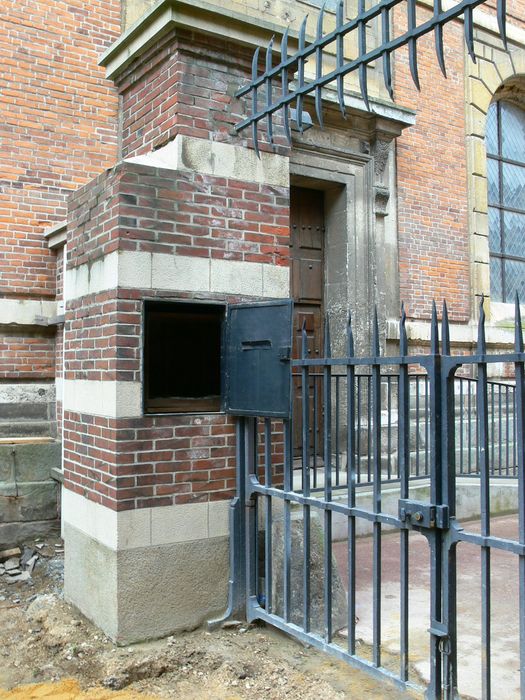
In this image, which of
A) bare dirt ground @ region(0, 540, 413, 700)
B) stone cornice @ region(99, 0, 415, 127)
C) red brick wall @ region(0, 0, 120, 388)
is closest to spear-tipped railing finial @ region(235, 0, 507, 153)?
stone cornice @ region(99, 0, 415, 127)

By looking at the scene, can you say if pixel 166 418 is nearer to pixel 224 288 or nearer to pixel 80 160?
pixel 224 288

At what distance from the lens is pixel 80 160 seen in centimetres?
740

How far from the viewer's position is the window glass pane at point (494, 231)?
33.6 ft

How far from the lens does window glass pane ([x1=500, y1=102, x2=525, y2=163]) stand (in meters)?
10.6

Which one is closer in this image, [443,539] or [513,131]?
[443,539]

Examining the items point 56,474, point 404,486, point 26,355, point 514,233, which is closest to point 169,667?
point 404,486

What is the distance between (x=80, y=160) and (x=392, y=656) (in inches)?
236

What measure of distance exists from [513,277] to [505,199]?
125 centimetres

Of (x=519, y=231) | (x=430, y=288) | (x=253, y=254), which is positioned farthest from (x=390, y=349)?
(x=253, y=254)

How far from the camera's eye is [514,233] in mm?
10562

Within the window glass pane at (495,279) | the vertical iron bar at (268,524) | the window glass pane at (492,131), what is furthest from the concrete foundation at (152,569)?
the window glass pane at (492,131)

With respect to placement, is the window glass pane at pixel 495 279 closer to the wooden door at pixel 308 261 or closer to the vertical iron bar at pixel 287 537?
the wooden door at pixel 308 261

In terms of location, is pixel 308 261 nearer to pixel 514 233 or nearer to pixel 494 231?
pixel 494 231

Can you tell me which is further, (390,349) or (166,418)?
(390,349)
